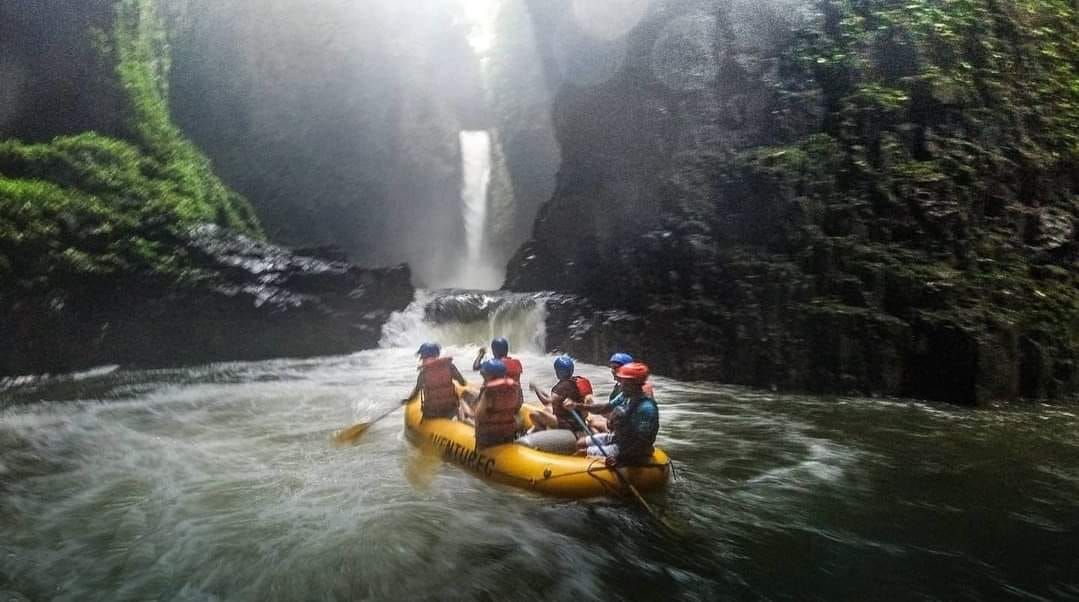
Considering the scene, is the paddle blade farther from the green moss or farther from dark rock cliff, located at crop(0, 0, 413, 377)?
the green moss

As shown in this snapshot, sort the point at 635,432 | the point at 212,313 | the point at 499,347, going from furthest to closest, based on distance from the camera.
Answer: the point at 212,313, the point at 499,347, the point at 635,432

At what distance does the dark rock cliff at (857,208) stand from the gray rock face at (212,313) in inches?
175

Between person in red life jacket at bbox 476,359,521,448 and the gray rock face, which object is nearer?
person in red life jacket at bbox 476,359,521,448

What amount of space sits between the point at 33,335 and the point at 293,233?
1068cm

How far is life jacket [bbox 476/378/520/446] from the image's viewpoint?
5.48 meters

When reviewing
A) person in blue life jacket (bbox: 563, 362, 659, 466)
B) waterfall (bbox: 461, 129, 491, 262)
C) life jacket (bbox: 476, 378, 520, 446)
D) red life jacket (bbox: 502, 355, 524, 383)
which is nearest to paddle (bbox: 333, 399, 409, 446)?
red life jacket (bbox: 502, 355, 524, 383)

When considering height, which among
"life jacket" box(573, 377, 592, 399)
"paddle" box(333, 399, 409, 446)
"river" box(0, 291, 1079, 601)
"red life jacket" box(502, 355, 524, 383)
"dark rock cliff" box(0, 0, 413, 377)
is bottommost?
"river" box(0, 291, 1079, 601)

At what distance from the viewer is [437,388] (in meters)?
6.71

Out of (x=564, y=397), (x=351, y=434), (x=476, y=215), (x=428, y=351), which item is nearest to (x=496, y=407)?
(x=564, y=397)

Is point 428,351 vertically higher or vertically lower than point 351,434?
higher

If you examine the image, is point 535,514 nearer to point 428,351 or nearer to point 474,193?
point 428,351

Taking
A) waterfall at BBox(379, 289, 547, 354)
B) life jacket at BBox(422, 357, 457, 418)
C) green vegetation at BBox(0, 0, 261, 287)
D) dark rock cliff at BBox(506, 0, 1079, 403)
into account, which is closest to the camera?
life jacket at BBox(422, 357, 457, 418)

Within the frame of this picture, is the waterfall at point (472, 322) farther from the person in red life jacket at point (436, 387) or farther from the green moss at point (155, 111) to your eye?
the person in red life jacket at point (436, 387)

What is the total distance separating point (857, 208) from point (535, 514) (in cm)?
739
